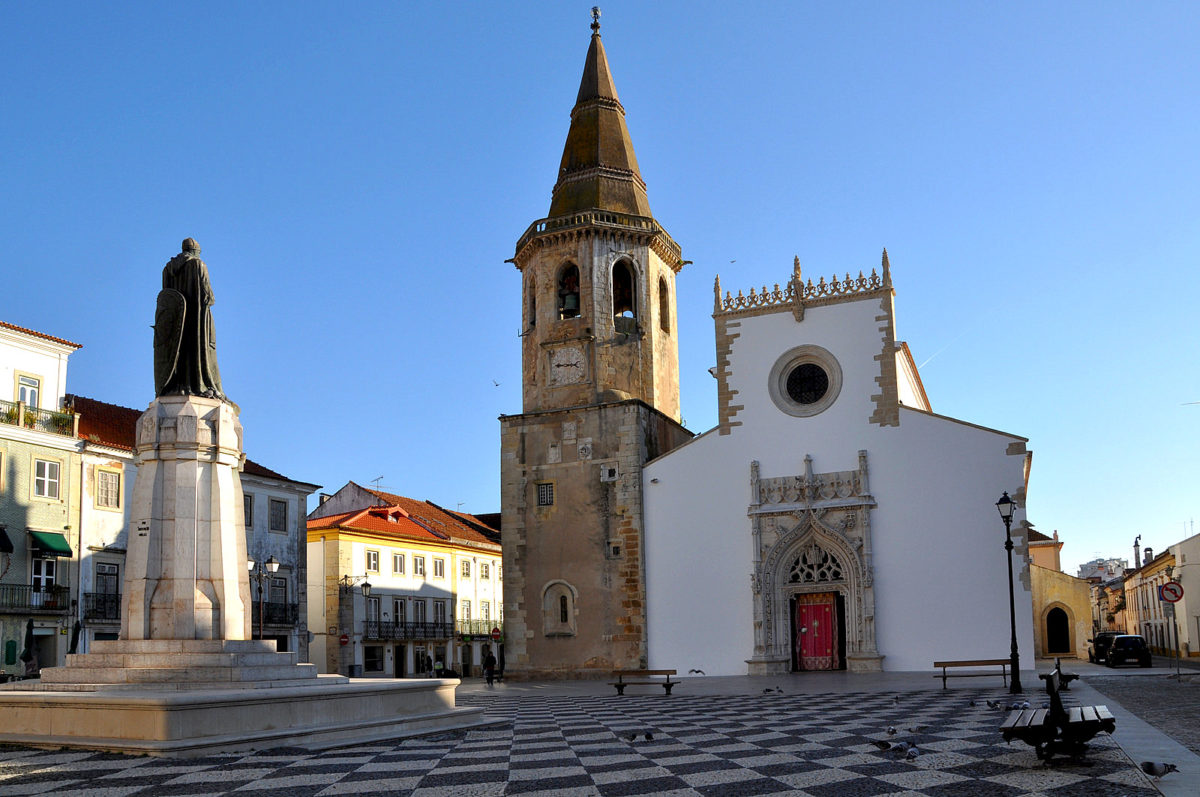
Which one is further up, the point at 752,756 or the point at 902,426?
the point at 902,426

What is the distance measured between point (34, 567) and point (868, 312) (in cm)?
2300

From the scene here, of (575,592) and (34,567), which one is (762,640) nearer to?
(575,592)

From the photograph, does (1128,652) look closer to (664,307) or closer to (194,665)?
(664,307)

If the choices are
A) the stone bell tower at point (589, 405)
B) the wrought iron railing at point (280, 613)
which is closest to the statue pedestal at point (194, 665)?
the stone bell tower at point (589, 405)

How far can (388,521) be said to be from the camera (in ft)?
159

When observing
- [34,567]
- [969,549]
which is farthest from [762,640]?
[34,567]

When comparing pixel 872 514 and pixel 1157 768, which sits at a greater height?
pixel 872 514

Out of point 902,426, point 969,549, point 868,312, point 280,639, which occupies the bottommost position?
point 280,639

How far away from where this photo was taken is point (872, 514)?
28.3m

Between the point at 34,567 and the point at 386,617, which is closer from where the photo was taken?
the point at 34,567

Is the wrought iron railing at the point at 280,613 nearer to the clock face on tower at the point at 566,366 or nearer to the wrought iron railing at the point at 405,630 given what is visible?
the wrought iron railing at the point at 405,630

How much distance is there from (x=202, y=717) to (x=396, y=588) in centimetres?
3739

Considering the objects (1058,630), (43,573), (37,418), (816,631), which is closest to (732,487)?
(816,631)

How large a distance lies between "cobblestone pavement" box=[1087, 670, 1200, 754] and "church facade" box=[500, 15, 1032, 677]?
14.7ft
